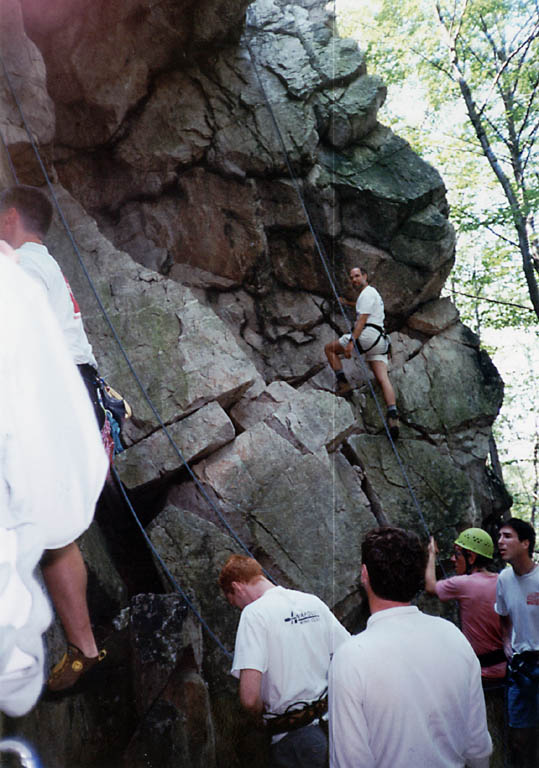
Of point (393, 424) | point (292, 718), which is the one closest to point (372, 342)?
point (393, 424)

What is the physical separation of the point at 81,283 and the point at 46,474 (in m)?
2.86

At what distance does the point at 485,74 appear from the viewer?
8586mm

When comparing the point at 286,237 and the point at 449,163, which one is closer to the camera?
the point at 286,237

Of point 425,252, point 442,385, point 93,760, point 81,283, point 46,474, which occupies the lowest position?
point 93,760

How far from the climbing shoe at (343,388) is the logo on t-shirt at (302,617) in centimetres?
409

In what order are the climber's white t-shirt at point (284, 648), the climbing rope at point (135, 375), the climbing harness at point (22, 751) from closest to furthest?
the climber's white t-shirt at point (284, 648)
the climbing harness at point (22, 751)
the climbing rope at point (135, 375)

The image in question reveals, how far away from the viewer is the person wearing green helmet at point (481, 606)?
436 centimetres

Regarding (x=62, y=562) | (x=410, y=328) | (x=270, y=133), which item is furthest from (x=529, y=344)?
(x=62, y=562)

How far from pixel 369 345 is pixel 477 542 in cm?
271

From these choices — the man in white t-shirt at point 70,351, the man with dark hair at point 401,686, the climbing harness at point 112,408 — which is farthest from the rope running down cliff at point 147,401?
the man with dark hair at point 401,686

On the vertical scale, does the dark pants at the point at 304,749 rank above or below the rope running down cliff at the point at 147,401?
below

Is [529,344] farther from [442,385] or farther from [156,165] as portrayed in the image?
[156,165]

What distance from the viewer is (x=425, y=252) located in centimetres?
773

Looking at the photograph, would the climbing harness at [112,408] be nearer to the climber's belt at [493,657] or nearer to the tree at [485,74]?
the climber's belt at [493,657]
